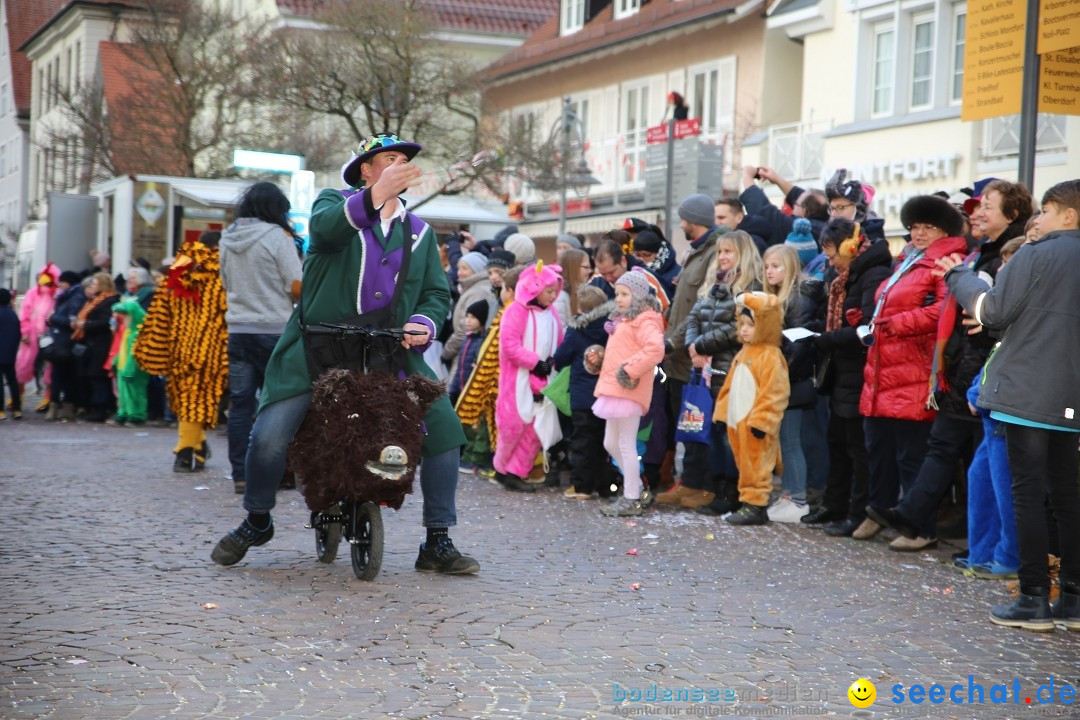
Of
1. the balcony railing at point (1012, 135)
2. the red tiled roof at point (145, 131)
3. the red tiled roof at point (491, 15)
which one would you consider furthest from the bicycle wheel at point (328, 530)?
the red tiled roof at point (491, 15)

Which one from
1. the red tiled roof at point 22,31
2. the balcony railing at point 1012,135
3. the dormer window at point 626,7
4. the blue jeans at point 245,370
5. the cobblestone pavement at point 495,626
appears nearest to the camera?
the cobblestone pavement at point 495,626

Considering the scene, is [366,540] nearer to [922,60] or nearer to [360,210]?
[360,210]

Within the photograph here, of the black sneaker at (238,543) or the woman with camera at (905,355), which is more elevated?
the woman with camera at (905,355)

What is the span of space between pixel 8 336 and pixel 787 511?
39.4 ft

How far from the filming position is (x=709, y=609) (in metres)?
6.94

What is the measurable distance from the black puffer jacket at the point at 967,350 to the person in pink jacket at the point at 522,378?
4037mm

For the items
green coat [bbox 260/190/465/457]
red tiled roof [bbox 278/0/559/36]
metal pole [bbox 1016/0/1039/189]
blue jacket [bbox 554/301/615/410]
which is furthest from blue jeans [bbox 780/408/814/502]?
red tiled roof [bbox 278/0/559/36]

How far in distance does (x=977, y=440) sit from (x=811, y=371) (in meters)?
1.65

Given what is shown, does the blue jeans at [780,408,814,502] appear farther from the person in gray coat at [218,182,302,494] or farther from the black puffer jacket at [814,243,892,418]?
the person in gray coat at [218,182,302,494]

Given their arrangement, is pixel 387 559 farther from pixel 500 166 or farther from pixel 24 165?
pixel 24 165

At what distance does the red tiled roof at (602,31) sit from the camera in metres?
31.8

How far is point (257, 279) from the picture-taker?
10.7 meters

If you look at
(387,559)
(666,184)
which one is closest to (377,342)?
(387,559)

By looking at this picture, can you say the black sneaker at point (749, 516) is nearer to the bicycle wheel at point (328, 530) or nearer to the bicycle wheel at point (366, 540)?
the bicycle wheel at point (328, 530)
